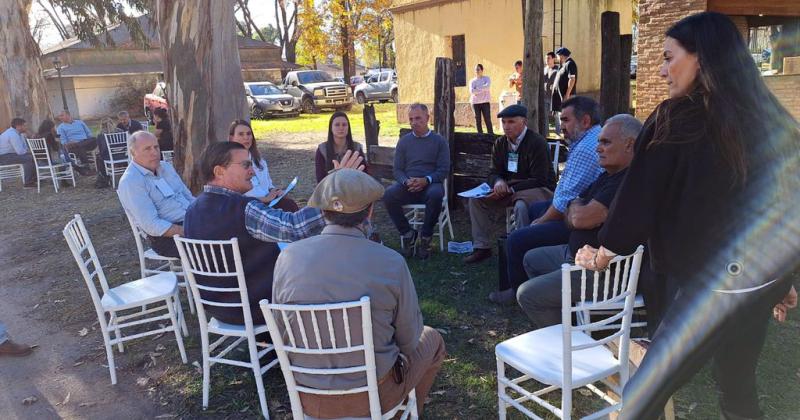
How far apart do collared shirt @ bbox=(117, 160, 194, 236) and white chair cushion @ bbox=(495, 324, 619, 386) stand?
309cm

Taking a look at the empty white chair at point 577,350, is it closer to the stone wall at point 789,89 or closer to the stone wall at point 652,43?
the stone wall at point 652,43

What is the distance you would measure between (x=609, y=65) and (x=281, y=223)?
6.16 metres

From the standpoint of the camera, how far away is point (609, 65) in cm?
757

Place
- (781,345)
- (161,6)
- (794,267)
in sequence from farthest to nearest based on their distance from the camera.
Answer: (161,6) < (781,345) < (794,267)

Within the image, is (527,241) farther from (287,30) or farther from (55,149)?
(287,30)

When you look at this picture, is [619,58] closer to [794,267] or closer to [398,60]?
[794,267]

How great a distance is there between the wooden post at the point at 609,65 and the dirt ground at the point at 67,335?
479cm

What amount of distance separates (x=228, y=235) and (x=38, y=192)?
1041 cm

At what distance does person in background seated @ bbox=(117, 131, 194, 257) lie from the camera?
443 cm

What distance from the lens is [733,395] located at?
2.16 m

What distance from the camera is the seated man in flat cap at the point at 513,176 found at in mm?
5215

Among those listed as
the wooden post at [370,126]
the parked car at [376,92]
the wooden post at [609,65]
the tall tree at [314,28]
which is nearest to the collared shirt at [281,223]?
the wooden post at [370,126]

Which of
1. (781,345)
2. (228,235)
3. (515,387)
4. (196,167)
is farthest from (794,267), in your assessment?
(196,167)

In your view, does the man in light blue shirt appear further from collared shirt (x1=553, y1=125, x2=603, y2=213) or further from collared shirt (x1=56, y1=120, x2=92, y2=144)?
collared shirt (x1=553, y1=125, x2=603, y2=213)
